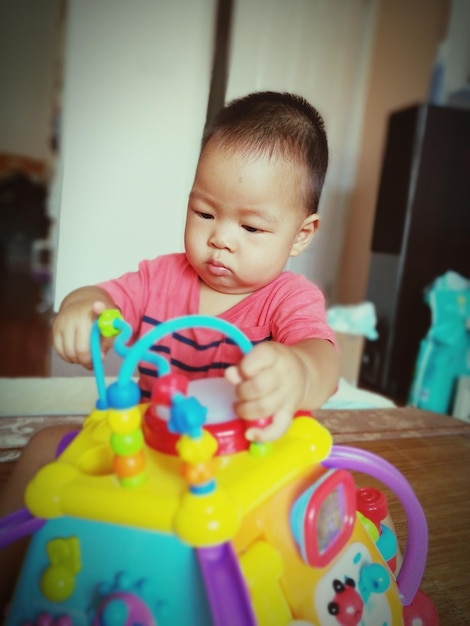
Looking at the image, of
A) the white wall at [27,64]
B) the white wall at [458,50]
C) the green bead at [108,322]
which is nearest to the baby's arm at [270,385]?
the green bead at [108,322]

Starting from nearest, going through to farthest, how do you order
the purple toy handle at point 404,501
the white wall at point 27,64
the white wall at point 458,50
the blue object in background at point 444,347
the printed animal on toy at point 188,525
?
the printed animal on toy at point 188,525 → the purple toy handle at point 404,501 → the blue object in background at point 444,347 → the white wall at point 458,50 → the white wall at point 27,64

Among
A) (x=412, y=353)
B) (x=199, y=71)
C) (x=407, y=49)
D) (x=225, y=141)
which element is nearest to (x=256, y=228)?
(x=225, y=141)

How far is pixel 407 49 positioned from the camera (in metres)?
2.09

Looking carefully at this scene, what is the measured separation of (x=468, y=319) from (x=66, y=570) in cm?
145

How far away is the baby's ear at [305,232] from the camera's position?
571 mm

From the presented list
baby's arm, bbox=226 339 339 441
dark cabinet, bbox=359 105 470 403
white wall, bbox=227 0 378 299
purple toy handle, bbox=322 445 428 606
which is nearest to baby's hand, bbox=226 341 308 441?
baby's arm, bbox=226 339 339 441

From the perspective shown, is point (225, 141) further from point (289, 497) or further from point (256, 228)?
point (289, 497)

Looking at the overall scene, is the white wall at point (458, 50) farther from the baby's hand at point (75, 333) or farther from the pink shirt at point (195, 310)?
the baby's hand at point (75, 333)

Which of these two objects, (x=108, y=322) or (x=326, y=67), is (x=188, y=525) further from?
(x=326, y=67)

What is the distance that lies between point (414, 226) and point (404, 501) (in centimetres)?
133

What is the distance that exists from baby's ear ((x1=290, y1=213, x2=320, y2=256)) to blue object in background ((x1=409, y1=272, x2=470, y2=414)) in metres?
1.08

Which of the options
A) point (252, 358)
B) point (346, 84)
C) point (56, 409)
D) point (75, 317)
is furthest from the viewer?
point (346, 84)

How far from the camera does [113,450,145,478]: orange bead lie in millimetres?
322

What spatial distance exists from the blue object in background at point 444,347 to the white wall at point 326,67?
54cm
